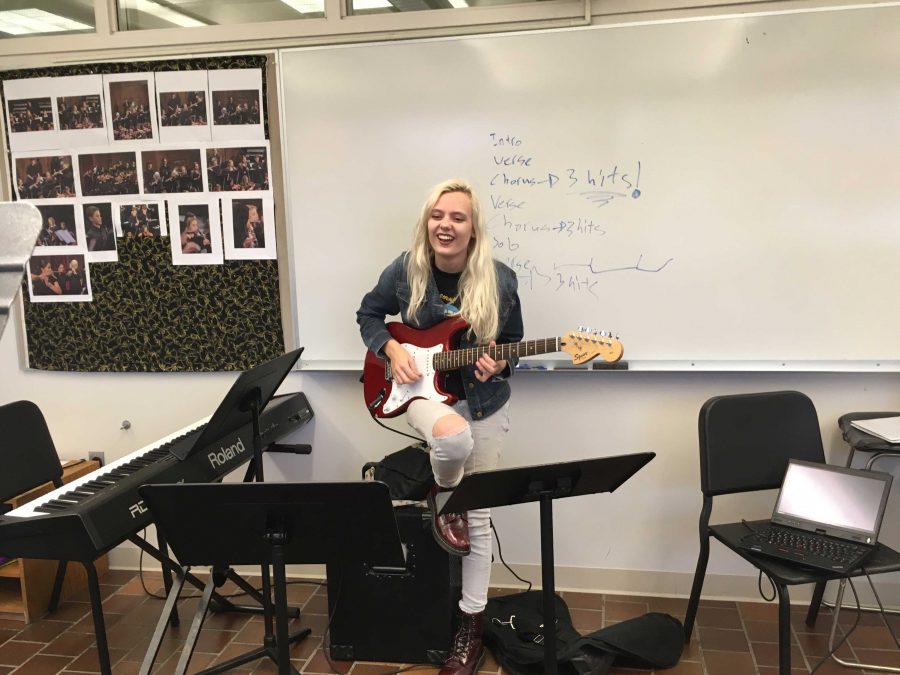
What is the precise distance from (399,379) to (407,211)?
2.59 ft

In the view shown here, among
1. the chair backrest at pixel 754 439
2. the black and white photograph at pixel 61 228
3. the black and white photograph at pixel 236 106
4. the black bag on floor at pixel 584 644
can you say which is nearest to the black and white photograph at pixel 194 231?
the black and white photograph at pixel 236 106

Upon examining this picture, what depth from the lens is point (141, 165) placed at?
110 inches

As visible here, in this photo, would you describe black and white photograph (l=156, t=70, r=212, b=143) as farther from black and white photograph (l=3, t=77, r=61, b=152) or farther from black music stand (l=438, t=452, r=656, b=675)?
black music stand (l=438, t=452, r=656, b=675)

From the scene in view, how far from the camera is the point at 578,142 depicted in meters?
2.53

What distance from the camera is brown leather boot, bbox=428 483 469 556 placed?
2.21m

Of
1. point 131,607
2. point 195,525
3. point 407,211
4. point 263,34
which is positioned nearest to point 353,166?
point 407,211

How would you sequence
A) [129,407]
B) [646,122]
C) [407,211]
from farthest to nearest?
[129,407] → [407,211] → [646,122]

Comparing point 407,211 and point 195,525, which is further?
point 407,211

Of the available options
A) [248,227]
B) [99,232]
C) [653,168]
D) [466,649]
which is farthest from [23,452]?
[653,168]

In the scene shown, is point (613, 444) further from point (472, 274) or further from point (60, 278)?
point (60, 278)

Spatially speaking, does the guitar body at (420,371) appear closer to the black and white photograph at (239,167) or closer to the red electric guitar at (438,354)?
the red electric guitar at (438,354)

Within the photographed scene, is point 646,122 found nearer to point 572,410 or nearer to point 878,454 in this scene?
point 572,410

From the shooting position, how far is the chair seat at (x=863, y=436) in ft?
7.25

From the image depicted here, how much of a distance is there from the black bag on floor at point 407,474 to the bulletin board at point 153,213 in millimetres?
793
